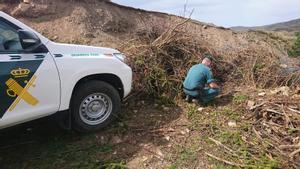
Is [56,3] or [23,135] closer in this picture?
[23,135]

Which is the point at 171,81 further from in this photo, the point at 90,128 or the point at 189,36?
the point at 90,128

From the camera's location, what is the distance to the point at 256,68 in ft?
28.3

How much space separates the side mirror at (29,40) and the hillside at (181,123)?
1032 millimetres

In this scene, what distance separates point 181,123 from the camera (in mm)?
5992

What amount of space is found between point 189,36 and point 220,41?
806 centimetres

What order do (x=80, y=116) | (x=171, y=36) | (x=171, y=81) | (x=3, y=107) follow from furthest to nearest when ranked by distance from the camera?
(x=171, y=36)
(x=171, y=81)
(x=80, y=116)
(x=3, y=107)

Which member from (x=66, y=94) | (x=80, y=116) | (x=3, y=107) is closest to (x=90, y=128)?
(x=80, y=116)

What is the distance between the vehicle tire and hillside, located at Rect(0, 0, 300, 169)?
204mm

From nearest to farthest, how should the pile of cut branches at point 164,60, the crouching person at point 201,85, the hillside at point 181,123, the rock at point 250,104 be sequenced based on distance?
the hillside at point 181,123, the rock at point 250,104, the crouching person at point 201,85, the pile of cut branches at point 164,60

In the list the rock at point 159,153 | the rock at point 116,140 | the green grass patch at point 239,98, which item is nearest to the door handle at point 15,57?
the rock at point 116,140

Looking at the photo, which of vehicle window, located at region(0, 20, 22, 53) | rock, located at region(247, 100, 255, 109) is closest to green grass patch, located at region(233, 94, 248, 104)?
rock, located at region(247, 100, 255, 109)

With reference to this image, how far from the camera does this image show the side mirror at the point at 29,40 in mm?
4086

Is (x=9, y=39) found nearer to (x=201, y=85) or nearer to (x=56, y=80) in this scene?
(x=56, y=80)

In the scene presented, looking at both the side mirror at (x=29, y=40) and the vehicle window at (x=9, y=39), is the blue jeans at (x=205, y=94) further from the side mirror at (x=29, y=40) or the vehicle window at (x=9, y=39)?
the vehicle window at (x=9, y=39)
